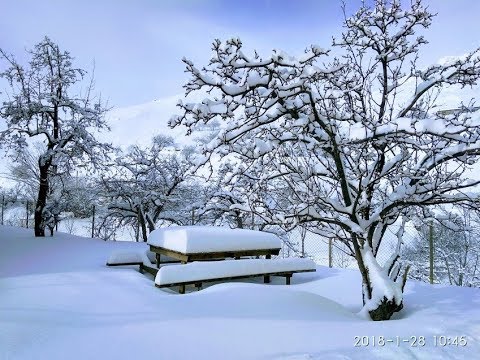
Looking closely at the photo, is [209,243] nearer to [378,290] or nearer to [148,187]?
[378,290]

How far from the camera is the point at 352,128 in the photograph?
5.28 m

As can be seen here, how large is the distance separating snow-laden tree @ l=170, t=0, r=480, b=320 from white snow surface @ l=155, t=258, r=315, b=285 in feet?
7.90

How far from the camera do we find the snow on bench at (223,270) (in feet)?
21.8

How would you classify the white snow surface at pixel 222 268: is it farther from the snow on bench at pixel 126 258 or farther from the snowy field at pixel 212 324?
the snow on bench at pixel 126 258

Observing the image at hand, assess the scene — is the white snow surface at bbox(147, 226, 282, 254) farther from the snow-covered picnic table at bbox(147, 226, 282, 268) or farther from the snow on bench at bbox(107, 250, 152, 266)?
the snow on bench at bbox(107, 250, 152, 266)

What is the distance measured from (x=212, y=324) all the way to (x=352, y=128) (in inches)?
137

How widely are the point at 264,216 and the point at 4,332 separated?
11.3 feet

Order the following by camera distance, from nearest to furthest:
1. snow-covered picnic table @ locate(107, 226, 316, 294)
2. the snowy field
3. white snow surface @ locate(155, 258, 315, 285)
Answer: the snowy field < white snow surface @ locate(155, 258, 315, 285) < snow-covered picnic table @ locate(107, 226, 316, 294)

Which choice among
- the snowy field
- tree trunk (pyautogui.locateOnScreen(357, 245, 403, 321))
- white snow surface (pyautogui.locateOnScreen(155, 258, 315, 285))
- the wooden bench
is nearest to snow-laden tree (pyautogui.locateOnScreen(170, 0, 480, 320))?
tree trunk (pyautogui.locateOnScreen(357, 245, 403, 321))

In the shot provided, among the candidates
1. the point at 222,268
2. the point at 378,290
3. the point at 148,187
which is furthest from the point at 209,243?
the point at 148,187

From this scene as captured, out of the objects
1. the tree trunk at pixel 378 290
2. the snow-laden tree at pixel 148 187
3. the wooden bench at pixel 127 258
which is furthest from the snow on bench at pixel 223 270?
the snow-laden tree at pixel 148 187

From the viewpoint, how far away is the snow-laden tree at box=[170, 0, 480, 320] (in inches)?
172

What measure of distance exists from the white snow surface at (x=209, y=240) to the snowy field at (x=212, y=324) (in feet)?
4.44

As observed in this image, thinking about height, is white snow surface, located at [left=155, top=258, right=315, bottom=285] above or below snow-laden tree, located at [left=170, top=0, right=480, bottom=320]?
below
